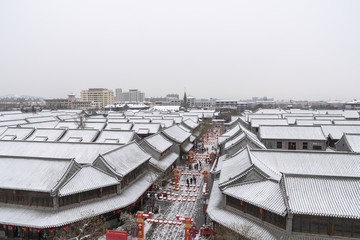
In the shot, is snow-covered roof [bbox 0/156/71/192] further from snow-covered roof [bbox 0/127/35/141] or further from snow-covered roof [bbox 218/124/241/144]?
snow-covered roof [bbox 218/124/241/144]

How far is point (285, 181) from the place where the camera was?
21609 mm

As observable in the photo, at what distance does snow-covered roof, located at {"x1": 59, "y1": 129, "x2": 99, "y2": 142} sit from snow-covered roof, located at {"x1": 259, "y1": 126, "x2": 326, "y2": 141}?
3532cm

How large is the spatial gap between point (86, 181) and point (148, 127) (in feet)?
130

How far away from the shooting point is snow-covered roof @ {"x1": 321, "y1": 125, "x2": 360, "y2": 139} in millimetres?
52500

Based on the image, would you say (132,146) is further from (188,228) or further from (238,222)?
(238,222)

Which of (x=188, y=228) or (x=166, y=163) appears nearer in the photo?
(x=188, y=228)

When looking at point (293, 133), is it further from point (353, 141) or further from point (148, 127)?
point (148, 127)

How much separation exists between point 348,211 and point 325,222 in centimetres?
206

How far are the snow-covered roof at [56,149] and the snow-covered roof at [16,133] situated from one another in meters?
12.7

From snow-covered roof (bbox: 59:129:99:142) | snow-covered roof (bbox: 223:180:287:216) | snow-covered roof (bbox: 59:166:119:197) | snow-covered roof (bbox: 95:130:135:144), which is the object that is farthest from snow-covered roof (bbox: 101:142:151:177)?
snow-covered roof (bbox: 59:129:99:142)

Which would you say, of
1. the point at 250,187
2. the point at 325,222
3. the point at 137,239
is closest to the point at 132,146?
the point at 137,239

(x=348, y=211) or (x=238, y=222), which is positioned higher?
(x=348, y=211)

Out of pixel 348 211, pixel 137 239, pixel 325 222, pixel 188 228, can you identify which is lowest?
pixel 137 239

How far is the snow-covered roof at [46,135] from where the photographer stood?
5139 centimetres
